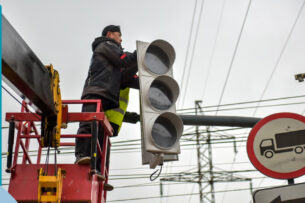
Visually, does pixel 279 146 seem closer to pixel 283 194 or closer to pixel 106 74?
pixel 283 194

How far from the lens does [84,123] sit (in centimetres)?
634

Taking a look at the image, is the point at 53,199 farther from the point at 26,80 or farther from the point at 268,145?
the point at 268,145

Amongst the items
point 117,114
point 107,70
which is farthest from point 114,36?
point 117,114

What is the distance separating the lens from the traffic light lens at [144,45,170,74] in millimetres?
5332

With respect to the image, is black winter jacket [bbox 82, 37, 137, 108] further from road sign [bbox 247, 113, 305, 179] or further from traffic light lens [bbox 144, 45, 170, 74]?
road sign [bbox 247, 113, 305, 179]

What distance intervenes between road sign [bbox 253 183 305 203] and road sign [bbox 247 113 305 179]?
1.06ft

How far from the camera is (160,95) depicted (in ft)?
17.0

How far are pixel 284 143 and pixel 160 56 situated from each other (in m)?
1.81

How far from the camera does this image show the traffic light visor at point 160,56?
5391 millimetres

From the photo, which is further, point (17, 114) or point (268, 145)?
point (17, 114)

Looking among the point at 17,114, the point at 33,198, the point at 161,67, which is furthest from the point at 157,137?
the point at 17,114

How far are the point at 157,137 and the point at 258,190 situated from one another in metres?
1.19

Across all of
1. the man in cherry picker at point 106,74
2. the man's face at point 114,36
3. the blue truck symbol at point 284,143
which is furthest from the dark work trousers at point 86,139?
the blue truck symbol at point 284,143

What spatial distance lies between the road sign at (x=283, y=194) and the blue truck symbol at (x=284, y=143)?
479 mm
